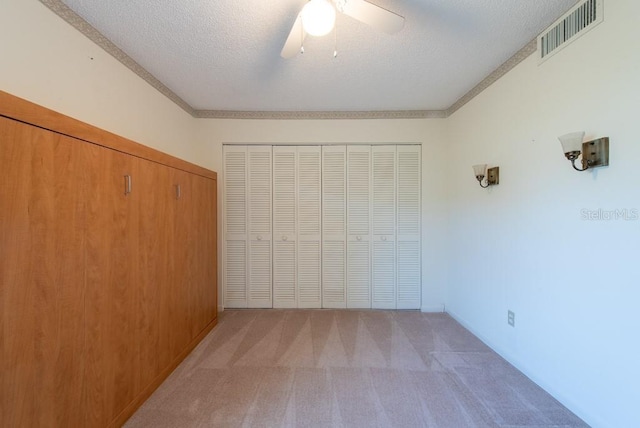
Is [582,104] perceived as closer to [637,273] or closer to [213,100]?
[637,273]

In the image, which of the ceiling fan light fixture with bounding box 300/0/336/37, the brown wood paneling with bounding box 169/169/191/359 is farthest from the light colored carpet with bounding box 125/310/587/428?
the ceiling fan light fixture with bounding box 300/0/336/37

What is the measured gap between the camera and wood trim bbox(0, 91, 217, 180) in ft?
3.11

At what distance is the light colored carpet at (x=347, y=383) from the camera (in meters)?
1.58

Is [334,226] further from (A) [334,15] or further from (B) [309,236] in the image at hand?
(A) [334,15]

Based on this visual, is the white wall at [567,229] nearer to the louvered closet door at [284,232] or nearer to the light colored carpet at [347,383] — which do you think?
the light colored carpet at [347,383]

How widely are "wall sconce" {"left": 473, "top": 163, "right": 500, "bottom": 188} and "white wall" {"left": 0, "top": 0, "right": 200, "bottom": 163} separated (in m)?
3.04

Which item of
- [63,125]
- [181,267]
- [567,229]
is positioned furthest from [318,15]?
[181,267]

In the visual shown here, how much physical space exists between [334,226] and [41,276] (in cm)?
256

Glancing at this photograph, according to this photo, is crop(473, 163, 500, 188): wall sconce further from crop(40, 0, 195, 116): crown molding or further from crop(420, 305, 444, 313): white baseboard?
crop(40, 0, 195, 116): crown molding

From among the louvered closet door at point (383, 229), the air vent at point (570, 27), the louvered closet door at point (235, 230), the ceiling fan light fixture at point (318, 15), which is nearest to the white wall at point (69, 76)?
the louvered closet door at point (235, 230)

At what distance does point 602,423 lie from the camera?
56.0 inches

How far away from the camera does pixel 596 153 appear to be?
140cm

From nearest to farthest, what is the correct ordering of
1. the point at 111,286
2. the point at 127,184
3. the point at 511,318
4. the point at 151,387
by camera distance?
1. the point at 111,286
2. the point at 127,184
3. the point at 151,387
4. the point at 511,318

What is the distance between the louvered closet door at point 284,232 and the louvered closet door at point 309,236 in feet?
0.25
